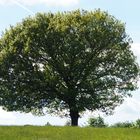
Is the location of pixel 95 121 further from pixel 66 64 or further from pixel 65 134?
pixel 65 134

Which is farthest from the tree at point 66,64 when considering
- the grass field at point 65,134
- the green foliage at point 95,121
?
the grass field at point 65,134

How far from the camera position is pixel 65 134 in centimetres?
3247

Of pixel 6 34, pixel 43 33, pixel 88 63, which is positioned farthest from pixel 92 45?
pixel 6 34

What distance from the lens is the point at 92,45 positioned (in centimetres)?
6806

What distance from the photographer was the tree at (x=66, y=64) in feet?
221

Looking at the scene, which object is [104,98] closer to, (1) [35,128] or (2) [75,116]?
(2) [75,116]

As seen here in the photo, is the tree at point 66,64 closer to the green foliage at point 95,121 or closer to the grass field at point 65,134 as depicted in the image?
the green foliage at point 95,121

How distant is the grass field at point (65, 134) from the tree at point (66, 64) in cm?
3146

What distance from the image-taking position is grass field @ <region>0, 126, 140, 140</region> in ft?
100.0

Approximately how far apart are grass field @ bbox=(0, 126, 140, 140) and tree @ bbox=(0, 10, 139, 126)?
3146cm

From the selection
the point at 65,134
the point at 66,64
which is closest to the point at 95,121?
the point at 66,64

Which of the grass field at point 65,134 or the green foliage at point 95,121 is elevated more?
the green foliage at point 95,121

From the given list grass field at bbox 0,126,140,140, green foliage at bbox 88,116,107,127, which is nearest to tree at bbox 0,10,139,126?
green foliage at bbox 88,116,107,127

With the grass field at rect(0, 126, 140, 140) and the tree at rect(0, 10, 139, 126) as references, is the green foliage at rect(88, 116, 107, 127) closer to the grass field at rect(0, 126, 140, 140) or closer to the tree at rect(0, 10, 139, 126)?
the tree at rect(0, 10, 139, 126)
